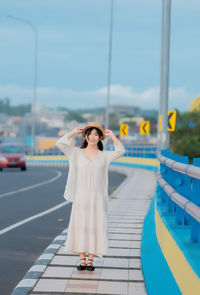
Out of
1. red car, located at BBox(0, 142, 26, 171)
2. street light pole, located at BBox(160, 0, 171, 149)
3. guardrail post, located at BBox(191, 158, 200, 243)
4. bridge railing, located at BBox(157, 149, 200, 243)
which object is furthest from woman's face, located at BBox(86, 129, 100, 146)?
red car, located at BBox(0, 142, 26, 171)

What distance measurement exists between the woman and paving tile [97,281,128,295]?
527 mm

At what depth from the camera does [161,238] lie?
8.04m

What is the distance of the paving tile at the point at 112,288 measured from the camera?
25.4 ft

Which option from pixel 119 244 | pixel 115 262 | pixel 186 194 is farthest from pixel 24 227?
pixel 186 194

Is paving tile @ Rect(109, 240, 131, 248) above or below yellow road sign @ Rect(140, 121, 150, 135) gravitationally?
below

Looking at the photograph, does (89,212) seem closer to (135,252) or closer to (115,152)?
(115,152)

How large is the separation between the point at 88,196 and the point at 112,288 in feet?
4.07

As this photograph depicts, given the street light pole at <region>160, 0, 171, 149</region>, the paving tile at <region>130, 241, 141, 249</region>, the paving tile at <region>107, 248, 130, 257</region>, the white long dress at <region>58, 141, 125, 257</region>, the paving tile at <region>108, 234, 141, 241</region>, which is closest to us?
the white long dress at <region>58, 141, 125, 257</region>

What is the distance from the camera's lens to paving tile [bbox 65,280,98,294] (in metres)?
7.75

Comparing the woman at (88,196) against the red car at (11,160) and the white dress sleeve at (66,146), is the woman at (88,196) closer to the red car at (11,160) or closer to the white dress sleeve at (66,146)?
the white dress sleeve at (66,146)

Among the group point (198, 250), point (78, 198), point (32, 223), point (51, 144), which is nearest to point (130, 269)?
point (78, 198)

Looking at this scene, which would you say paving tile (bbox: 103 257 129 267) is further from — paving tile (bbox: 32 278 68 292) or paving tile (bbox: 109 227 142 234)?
paving tile (bbox: 109 227 142 234)

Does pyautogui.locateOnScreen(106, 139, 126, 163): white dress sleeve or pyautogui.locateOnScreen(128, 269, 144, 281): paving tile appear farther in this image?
pyautogui.locateOnScreen(106, 139, 126, 163): white dress sleeve

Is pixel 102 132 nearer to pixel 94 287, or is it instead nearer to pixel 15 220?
pixel 94 287
